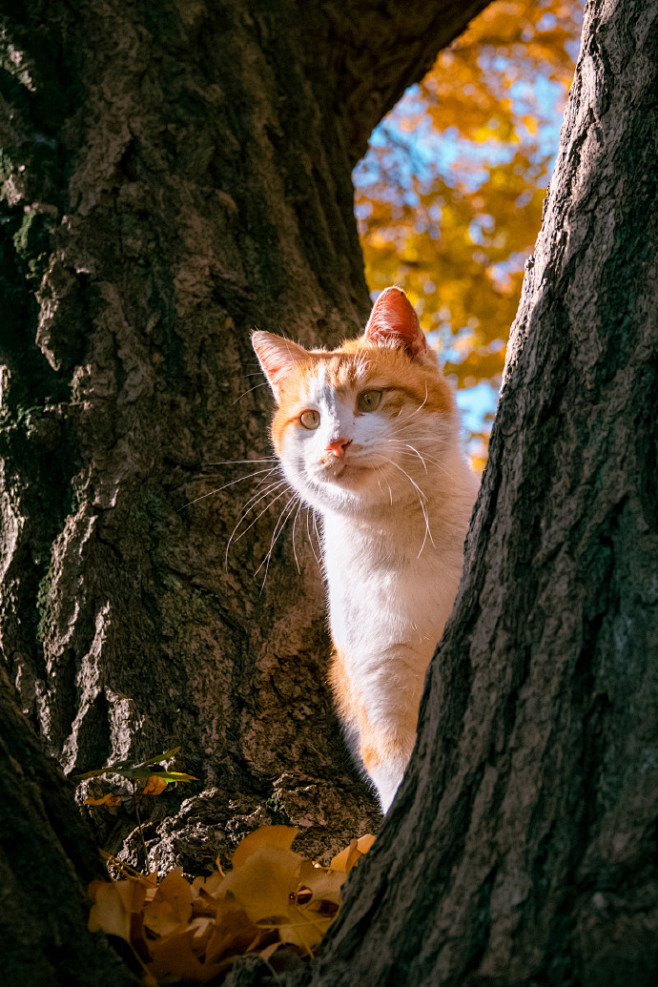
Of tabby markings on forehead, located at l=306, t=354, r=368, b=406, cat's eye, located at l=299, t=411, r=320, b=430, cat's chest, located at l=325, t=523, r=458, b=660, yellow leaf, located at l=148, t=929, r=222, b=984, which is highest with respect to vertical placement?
tabby markings on forehead, located at l=306, t=354, r=368, b=406

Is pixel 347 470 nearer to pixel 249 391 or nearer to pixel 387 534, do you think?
pixel 387 534

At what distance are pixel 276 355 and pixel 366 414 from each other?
1.23ft

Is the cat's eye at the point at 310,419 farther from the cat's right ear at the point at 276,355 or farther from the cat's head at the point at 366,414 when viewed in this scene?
the cat's right ear at the point at 276,355

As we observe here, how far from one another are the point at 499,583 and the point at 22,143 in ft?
7.48

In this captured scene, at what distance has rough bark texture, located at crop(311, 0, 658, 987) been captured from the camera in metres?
0.94

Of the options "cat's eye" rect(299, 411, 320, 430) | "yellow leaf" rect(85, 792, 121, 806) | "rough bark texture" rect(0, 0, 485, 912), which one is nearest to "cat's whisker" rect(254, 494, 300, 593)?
"rough bark texture" rect(0, 0, 485, 912)

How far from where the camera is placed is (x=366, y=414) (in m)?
2.55

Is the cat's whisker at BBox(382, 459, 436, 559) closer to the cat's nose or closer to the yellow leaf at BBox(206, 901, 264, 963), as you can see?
the cat's nose

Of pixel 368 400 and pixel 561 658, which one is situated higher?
pixel 368 400

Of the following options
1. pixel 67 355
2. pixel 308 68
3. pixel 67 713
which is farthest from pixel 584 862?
pixel 308 68

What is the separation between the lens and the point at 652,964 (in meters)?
0.86

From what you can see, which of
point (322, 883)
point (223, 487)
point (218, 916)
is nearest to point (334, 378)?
point (223, 487)

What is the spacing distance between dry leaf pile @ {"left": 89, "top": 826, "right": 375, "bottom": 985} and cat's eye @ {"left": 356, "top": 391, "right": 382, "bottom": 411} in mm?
1469

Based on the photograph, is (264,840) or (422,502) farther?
(422,502)
